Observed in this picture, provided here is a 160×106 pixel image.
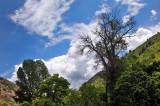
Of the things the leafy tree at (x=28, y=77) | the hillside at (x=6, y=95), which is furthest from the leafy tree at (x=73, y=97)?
the hillside at (x=6, y=95)

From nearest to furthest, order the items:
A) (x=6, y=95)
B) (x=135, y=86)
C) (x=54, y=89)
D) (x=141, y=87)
Result: (x=141, y=87), (x=135, y=86), (x=54, y=89), (x=6, y=95)

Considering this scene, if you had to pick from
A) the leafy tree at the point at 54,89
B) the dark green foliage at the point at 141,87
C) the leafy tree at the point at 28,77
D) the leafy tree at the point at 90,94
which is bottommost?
the dark green foliage at the point at 141,87

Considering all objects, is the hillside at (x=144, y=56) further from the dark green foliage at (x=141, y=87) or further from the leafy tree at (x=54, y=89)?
the leafy tree at (x=54, y=89)

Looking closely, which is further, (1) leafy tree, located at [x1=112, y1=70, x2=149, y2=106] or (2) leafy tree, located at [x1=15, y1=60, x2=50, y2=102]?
(2) leafy tree, located at [x1=15, y1=60, x2=50, y2=102]

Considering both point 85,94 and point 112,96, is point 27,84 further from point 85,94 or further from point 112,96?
point 112,96

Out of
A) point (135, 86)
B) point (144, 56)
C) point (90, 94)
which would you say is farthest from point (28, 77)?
point (144, 56)

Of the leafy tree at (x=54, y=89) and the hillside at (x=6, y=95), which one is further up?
the hillside at (x=6, y=95)

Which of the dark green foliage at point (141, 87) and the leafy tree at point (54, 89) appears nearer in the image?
the dark green foliage at point (141, 87)

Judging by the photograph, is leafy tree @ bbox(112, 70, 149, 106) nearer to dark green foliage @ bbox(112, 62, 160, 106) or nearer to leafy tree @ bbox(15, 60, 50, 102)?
dark green foliage @ bbox(112, 62, 160, 106)

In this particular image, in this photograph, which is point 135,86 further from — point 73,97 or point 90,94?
point 73,97

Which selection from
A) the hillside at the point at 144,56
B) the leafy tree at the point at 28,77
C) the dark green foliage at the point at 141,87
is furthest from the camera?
the leafy tree at the point at 28,77

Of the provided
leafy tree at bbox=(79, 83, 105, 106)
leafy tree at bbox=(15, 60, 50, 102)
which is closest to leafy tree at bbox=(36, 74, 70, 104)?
leafy tree at bbox=(79, 83, 105, 106)

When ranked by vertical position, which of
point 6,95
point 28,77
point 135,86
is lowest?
point 135,86

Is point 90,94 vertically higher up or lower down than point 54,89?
lower down
